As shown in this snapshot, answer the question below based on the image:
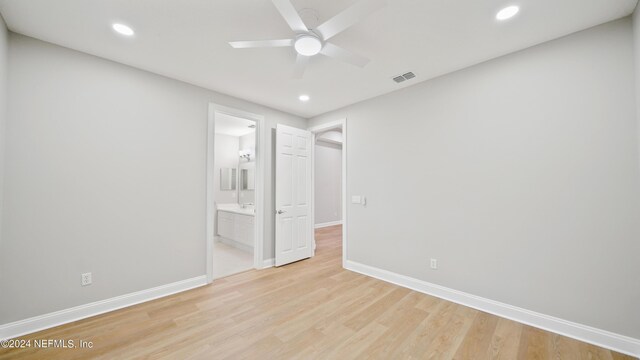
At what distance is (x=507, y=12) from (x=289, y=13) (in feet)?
5.69

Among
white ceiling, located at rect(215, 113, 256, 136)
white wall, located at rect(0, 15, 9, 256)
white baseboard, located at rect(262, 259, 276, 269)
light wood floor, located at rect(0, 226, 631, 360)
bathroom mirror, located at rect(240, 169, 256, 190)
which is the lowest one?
light wood floor, located at rect(0, 226, 631, 360)

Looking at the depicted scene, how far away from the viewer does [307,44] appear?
1.85 m

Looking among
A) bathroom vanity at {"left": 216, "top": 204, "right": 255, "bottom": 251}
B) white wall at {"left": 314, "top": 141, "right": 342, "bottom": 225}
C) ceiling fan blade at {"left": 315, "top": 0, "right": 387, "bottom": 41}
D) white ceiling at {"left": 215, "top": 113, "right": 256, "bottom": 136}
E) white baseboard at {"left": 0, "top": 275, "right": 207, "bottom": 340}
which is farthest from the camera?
white wall at {"left": 314, "top": 141, "right": 342, "bottom": 225}

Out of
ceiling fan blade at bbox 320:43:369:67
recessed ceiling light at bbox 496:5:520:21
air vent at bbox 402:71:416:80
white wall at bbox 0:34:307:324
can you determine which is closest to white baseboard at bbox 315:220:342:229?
white wall at bbox 0:34:307:324

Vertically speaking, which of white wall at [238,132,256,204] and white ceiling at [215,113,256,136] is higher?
white ceiling at [215,113,256,136]

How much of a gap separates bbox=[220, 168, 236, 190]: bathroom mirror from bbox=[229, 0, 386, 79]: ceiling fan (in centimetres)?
453

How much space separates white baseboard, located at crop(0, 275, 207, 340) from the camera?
2.07 m

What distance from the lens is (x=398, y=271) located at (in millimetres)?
3236

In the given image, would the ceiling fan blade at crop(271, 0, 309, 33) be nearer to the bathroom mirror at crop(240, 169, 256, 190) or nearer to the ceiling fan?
the ceiling fan

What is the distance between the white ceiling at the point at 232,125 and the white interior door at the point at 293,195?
4.57ft

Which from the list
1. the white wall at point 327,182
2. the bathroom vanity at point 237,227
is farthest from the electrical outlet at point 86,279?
the white wall at point 327,182

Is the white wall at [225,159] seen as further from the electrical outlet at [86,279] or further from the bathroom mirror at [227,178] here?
the electrical outlet at [86,279]

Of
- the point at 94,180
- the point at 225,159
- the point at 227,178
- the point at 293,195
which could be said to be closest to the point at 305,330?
the point at 293,195

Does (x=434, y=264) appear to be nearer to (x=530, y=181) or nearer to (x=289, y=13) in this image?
(x=530, y=181)
